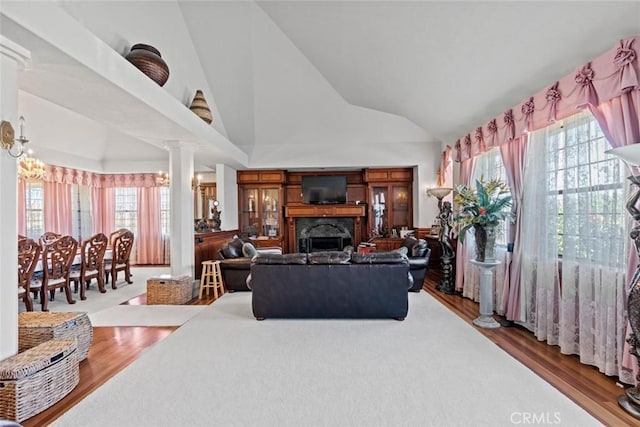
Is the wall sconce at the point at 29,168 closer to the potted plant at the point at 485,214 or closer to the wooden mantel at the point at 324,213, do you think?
the wooden mantel at the point at 324,213

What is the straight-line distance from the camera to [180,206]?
506 cm

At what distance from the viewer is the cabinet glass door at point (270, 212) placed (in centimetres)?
843

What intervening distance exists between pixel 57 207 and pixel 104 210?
135 cm

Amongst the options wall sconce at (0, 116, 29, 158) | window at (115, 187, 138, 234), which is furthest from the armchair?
window at (115, 187, 138, 234)

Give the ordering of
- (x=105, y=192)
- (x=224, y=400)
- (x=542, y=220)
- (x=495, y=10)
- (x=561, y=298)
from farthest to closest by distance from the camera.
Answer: (x=105, y=192) → (x=542, y=220) → (x=561, y=298) → (x=495, y=10) → (x=224, y=400)

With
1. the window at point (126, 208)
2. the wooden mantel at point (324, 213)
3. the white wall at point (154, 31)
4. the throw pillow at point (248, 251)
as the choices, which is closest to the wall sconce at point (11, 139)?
the white wall at point (154, 31)

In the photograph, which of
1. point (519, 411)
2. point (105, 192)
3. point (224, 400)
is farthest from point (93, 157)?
point (519, 411)

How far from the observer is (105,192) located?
28.5 ft

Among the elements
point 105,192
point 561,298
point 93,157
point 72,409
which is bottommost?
point 72,409

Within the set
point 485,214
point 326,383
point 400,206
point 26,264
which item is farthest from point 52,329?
point 400,206

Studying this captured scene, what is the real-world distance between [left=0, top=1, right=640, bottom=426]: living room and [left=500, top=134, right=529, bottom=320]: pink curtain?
0.59 meters

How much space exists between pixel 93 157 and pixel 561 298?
32.0 ft

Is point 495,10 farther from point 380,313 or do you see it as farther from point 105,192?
point 105,192

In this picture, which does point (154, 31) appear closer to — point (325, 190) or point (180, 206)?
point (180, 206)
